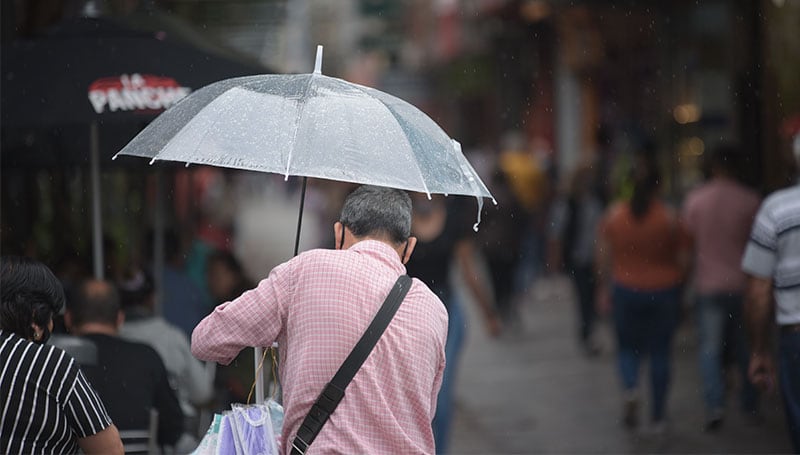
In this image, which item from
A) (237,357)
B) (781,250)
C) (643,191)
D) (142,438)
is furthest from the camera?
(643,191)

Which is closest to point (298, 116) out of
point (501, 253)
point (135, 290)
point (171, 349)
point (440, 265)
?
point (171, 349)

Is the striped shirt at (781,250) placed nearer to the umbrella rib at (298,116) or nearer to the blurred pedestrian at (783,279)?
the blurred pedestrian at (783,279)

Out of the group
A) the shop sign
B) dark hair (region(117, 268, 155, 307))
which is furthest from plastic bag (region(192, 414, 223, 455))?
dark hair (region(117, 268, 155, 307))

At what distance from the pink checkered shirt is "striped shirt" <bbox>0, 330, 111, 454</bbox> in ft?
1.22

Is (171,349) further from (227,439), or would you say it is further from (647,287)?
(647,287)

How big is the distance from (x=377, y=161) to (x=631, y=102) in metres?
16.3

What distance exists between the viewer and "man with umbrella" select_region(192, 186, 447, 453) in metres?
3.42

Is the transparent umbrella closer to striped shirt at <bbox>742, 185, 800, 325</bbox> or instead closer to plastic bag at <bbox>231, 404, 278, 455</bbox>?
plastic bag at <bbox>231, 404, 278, 455</bbox>

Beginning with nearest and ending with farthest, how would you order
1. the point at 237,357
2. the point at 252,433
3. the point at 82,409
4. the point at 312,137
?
1. the point at 82,409
2. the point at 252,433
3. the point at 312,137
4. the point at 237,357

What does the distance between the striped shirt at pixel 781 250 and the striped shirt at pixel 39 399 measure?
330 cm

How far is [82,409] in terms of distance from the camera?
351 cm

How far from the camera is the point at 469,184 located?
4.07 meters

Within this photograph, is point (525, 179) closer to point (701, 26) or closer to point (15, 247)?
point (701, 26)

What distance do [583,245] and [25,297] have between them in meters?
9.13
